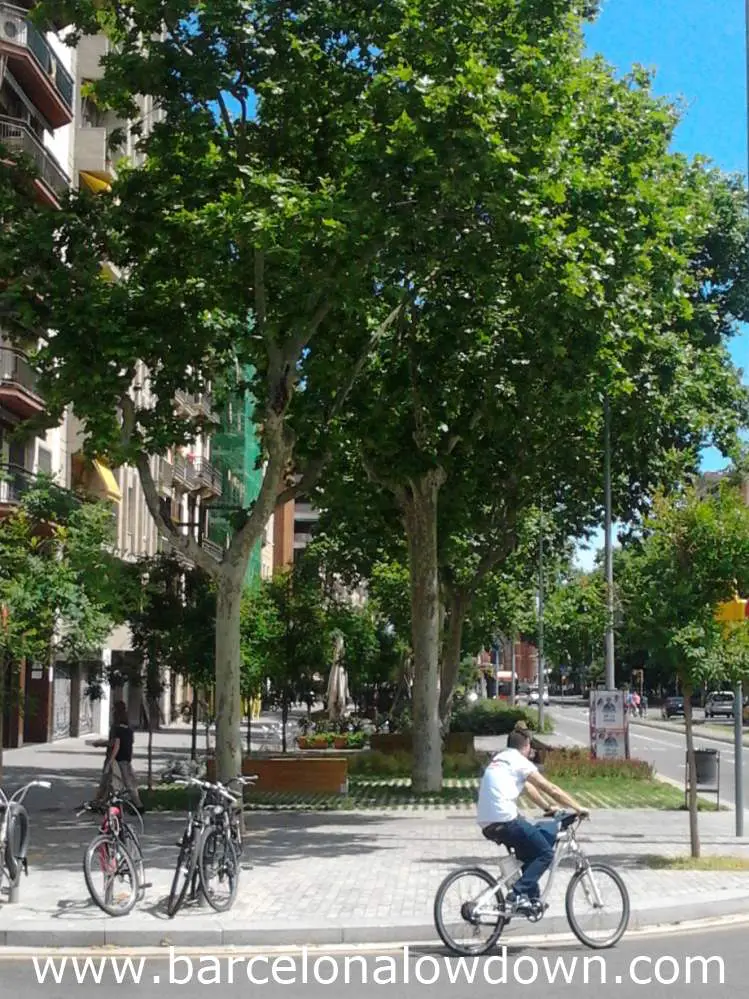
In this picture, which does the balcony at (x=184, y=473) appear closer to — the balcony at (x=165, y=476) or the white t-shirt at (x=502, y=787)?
the balcony at (x=165, y=476)

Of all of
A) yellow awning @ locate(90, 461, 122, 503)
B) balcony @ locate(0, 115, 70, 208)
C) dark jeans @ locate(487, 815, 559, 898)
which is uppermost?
balcony @ locate(0, 115, 70, 208)

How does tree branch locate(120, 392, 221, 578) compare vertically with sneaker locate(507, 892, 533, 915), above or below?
above

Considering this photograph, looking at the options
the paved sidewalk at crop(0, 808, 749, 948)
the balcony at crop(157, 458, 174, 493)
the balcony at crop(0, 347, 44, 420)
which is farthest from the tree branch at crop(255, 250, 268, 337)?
the balcony at crop(157, 458, 174, 493)

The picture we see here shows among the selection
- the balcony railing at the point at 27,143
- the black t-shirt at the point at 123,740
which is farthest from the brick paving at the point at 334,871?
the balcony railing at the point at 27,143

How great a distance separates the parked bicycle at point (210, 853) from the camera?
11461mm

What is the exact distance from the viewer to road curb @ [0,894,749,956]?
10680 mm

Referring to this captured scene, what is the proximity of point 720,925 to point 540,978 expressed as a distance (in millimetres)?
2951

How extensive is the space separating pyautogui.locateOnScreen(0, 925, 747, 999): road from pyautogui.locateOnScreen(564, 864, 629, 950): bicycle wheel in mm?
142

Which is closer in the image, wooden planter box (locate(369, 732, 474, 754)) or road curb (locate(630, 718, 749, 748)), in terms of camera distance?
wooden planter box (locate(369, 732, 474, 754))

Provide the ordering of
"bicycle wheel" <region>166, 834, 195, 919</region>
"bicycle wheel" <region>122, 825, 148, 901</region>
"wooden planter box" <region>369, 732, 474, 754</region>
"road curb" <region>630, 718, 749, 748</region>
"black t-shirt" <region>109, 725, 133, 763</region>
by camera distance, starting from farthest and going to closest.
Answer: "road curb" <region>630, 718, 749, 748</region>
"wooden planter box" <region>369, 732, 474, 754</region>
"black t-shirt" <region>109, 725, 133, 763</region>
"bicycle wheel" <region>122, 825, 148, 901</region>
"bicycle wheel" <region>166, 834, 195, 919</region>

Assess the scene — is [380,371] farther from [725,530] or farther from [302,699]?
[302,699]

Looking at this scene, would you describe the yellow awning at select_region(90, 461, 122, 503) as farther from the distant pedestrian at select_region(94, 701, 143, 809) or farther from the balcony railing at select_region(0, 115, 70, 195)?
the distant pedestrian at select_region(94, 701, 143, 809)

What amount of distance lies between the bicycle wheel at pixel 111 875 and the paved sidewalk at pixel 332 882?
132 mm

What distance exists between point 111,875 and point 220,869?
969 millimetres
